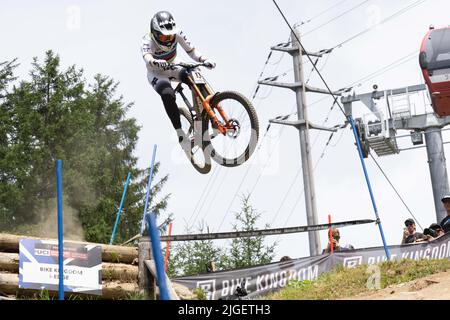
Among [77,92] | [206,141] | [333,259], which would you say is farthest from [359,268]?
[77,92]

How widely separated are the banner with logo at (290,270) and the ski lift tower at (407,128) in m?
9.34

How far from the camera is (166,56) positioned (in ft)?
35.9

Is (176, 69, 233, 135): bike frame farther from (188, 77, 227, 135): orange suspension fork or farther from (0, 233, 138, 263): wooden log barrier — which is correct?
(0, 233, 138, 263): wooden log barrier

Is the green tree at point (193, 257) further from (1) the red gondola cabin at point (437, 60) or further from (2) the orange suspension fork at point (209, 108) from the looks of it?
(1) the red gondola cabin at point (437, 60)

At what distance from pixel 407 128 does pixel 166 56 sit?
56.0 feet

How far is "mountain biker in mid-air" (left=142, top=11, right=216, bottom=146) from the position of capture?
34.7ft

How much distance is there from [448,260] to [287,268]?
294 centimetres

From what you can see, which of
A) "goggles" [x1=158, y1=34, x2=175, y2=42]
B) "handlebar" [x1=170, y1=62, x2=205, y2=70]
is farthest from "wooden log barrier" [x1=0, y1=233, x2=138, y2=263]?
"goggles" [x1=158, y1=34, x2=175, y2=42]

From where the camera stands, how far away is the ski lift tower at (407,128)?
75.6ft

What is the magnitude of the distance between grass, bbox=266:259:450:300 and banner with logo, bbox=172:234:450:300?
193 mm

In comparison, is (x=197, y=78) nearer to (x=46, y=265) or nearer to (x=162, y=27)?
(x=162, y=27)

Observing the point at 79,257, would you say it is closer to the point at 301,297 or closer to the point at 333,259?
the point at 301,297

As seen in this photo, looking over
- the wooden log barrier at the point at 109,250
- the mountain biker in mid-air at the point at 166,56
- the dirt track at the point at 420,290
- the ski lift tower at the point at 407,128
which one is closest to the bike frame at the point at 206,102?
the mountain biker in mid-air at the point at 166,56
